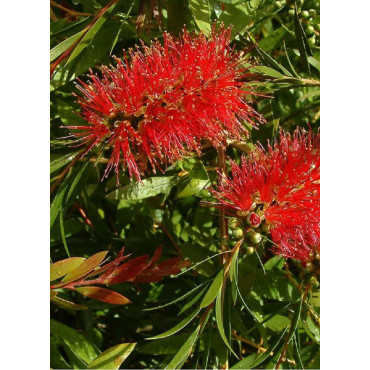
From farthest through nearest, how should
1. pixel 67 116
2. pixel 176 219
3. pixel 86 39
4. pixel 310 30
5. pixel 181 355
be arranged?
pixel 176 219 < pixel 310 30 < pixel 67 116 < pixel 181 355 < pixel 86 39

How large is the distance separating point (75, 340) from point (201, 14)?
0.86m

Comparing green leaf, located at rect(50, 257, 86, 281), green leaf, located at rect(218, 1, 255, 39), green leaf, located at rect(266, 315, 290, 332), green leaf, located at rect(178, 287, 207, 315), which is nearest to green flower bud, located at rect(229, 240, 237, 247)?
green leaf, located at rect(178, 287, 207, 315)

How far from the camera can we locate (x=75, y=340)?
1.25 m

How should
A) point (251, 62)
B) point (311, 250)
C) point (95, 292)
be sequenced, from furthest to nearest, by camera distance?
point (311, 250)
point (251, 62)
point (95, 292)

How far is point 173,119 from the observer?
1.05 m

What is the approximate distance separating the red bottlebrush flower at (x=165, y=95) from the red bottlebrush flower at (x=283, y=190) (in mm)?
158

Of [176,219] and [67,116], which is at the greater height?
[67,116]

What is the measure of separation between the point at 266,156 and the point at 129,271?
1.41 ft

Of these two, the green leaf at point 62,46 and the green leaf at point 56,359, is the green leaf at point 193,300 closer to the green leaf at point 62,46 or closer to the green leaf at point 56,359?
the green leaf at point 56,359

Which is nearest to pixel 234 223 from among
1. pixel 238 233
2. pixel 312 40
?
pixel 238 233

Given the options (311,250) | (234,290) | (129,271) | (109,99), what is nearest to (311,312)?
(311,250)

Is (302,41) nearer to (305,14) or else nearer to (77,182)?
(305,14)

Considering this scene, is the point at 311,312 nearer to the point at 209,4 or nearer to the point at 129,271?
the point at 129,271

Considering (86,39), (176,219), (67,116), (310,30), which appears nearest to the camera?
(86,39)
